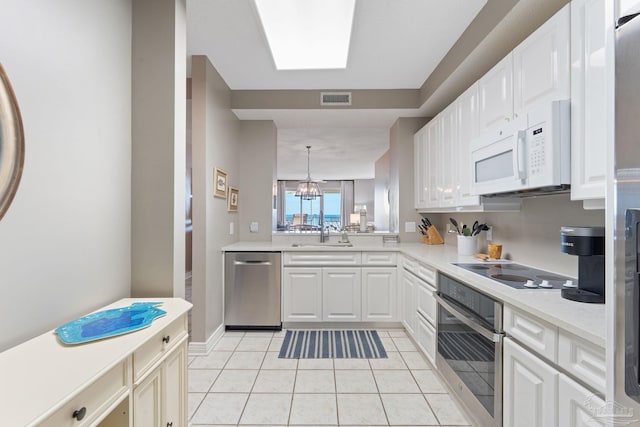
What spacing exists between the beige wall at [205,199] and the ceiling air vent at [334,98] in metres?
1.11

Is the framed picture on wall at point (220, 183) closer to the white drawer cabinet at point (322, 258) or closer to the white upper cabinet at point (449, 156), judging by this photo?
the white drawer cabinet at point (322, 258)

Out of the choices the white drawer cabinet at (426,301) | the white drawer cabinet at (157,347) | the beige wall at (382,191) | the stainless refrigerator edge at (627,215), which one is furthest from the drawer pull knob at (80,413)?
the beige wall at (382,191)

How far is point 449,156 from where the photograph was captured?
8.80 feet

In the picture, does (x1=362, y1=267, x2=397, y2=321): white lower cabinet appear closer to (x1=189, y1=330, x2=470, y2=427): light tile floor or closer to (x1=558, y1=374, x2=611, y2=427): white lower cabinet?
Answer: (x1=189, y1=330, x2=470, y2=427): light tile floor

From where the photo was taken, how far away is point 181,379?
142 centimetres

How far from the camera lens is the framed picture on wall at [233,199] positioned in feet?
10.8

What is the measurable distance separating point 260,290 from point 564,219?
264 centimetres

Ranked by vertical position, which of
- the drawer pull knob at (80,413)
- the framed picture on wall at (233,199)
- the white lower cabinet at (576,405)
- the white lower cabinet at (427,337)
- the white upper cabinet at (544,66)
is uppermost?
the white upper cabinet at (544,66)

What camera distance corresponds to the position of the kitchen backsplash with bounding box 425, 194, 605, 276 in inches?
67.2

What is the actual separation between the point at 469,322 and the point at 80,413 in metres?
1.73

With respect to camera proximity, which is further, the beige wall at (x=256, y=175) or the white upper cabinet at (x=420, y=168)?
the beige wall at (x=256, y=175)

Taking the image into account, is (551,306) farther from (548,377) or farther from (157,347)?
(157,347)

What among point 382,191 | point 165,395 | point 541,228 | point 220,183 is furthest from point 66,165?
point 382,191

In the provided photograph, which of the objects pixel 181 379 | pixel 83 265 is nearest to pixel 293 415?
pixel 181 379
